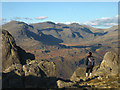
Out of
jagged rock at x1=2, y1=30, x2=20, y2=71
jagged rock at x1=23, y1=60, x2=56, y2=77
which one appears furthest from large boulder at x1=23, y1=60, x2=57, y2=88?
jagged rock at x1=2, y1=30, x2=20, y2=71

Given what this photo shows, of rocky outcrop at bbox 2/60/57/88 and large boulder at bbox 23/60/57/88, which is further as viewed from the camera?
large boulder at bbox 23/60/57/88

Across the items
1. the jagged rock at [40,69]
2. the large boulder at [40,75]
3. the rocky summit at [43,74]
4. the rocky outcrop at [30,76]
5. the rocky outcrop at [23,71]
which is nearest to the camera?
the rocky outcrop at [30,76]

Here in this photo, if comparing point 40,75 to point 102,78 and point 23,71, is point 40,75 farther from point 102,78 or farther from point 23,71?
point 102,78

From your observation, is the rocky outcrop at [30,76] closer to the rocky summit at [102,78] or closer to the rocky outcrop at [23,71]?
the rocky outcrop at [23,71]

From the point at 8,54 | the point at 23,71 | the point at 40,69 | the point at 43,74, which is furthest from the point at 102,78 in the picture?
the point at 8,54

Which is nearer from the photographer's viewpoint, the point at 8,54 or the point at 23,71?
the point at 23,71

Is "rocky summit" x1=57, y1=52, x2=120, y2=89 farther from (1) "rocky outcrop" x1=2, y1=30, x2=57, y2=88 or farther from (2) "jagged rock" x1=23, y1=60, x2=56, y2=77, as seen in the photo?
(2) "jagged rock" x1=23, y1=60, x2=56, y2=77

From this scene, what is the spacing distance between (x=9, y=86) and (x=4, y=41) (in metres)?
49.4

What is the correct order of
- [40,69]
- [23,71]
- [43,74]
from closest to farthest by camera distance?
1. [23,71]
2. [43,74]
3. [40,69]

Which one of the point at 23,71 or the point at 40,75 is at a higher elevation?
the point at 23,71

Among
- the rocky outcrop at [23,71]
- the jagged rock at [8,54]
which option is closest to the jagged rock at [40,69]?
the rocky outcrop at [23,71]

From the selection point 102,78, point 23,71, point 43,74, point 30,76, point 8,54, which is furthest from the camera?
point 8,54

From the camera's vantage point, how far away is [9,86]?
3456 centimetres

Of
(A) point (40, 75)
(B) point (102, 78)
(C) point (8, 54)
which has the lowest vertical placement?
(A) point (40, 75)
